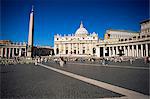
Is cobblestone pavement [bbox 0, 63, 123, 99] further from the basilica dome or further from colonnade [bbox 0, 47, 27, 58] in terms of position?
the basilica dome

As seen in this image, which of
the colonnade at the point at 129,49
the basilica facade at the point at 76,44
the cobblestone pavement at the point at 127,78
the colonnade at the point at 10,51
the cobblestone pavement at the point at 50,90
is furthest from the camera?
the basilica facade at the point at 76,44

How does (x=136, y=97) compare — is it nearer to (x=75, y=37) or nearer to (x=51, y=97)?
(x=51, y=97)

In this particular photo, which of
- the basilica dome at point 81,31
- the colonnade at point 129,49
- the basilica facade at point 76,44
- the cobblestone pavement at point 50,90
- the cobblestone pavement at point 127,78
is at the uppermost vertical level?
the basilica dome at point 81,31

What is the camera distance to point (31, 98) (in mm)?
7094

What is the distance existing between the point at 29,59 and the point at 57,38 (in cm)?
8439

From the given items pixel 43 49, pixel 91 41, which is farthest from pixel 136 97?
pixel 43 49

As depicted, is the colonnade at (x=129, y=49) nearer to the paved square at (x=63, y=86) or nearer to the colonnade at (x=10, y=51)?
the colonnade at (x=10, y=51)

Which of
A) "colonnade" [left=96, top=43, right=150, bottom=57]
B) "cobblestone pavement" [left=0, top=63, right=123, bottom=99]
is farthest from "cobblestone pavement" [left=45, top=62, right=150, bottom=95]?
"colonnade" [left=96, top=43, right=150, bottom=57]

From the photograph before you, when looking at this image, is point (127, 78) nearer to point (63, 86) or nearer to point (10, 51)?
point (63, 86)

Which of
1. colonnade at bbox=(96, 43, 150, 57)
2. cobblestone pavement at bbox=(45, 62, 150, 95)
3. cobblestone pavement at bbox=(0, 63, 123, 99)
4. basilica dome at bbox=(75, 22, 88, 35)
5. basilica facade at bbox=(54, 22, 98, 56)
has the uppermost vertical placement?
basilica dome at bbox=(75, 22, 88, 35)

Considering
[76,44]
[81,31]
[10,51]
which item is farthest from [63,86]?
[81,31]

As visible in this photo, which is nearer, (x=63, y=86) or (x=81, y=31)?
(x=63, y=86)

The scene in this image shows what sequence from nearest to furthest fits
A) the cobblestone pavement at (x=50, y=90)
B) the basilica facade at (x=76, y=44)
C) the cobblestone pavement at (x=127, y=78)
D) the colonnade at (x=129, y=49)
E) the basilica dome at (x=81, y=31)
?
the cobblestone pavement at (x=50, y=90) → the cobblestone pavement at (x=127, y=78) → the colonnade at (x=129, y=49) → the basilica facade at (x=76, y=44) → the basilica dome at (x=81, y=31)

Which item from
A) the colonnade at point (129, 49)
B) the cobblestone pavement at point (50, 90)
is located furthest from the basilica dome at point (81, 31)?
the cobblestone pavement at point (50, 90)
